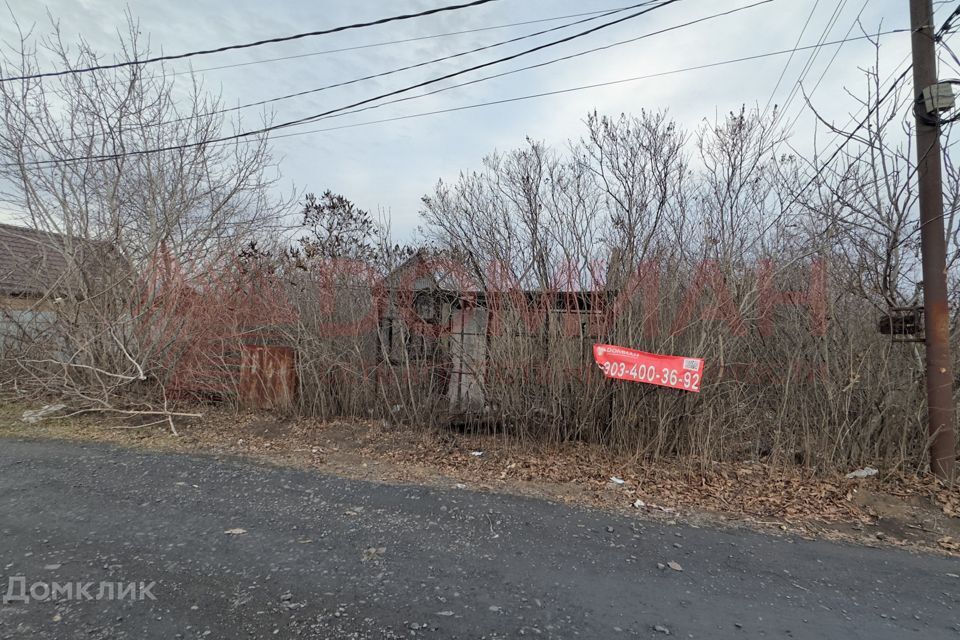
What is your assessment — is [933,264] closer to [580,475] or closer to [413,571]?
[580,475]

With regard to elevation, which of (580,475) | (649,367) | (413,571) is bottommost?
(580,475)

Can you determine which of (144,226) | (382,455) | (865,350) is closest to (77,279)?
(144,226)

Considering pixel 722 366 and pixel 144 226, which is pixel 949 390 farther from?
pixel 144 226

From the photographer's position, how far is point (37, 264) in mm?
8461

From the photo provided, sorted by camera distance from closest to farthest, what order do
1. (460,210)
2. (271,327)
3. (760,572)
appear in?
(760,572), (271,327), (460,210)

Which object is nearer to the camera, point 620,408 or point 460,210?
point 620,408

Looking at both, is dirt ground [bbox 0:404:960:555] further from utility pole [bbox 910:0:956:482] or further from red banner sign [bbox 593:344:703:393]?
red banner sign [bbox 593:344:703:393]

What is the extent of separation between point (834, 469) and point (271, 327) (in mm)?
7881

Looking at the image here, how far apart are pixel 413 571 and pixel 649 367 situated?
3.57 m

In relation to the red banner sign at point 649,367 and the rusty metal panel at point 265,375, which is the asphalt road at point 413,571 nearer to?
the red banner sign at point 649,367

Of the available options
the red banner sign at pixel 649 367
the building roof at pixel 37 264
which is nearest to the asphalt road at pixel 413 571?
the red banner sign at pixel 649 367

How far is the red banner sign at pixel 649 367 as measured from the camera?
17.1ft

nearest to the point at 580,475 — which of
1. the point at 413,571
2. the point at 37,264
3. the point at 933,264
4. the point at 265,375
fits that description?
the point at 413,571

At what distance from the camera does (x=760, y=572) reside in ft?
10.3
